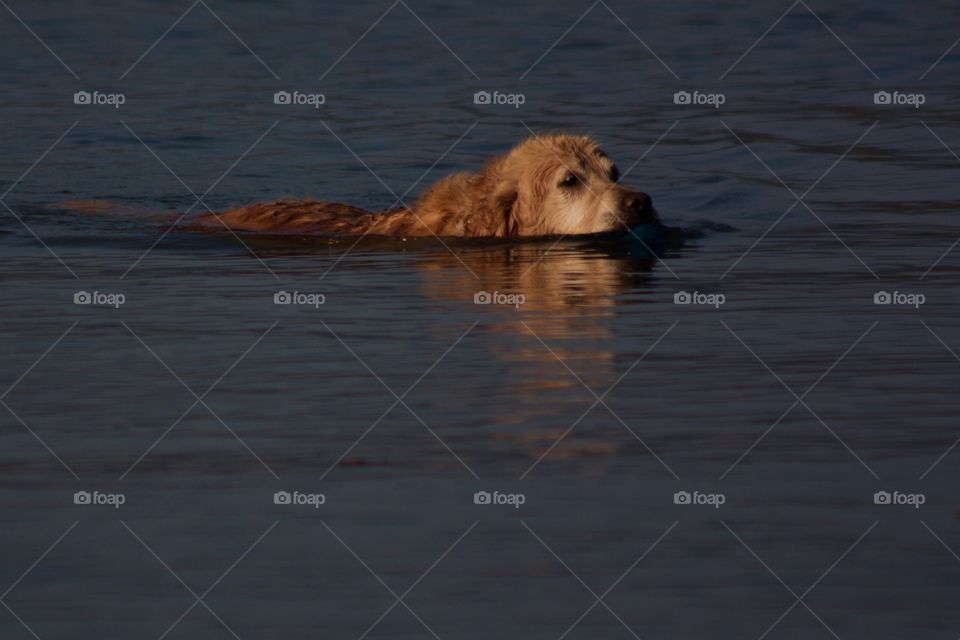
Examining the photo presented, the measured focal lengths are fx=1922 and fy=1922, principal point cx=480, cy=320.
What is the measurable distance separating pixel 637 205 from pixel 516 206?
0.83 metres

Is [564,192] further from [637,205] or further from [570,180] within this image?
[637,205]

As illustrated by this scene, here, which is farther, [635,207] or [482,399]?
[635,207]

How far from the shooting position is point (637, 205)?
41.4ft

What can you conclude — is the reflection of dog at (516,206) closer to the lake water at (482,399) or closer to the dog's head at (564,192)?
the dog's head at (564,192)

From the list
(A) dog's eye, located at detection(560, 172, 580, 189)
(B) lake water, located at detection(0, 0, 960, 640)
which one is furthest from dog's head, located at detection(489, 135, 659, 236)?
(B) lake water, located at detection(0, 0, 960, 640)

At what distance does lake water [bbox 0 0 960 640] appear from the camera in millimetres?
5707

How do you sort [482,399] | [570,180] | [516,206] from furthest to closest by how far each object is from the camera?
1. [516,206]
2. [570,180]
3. [482,399]

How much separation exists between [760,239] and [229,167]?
240 inches

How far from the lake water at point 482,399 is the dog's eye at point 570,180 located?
0.44 metres

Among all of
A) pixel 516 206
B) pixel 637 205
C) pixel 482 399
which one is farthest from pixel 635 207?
pixel 482 399

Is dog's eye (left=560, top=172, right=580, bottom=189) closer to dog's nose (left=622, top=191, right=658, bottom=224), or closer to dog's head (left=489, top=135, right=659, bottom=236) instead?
dog's head (left=489, top=135, right=659, bottom=236)

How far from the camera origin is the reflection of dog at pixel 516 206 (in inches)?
497

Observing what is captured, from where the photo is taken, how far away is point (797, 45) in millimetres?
24062

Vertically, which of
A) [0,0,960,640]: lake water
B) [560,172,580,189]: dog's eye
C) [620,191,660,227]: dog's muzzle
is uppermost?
[560,172,580,189]: dog's eye
